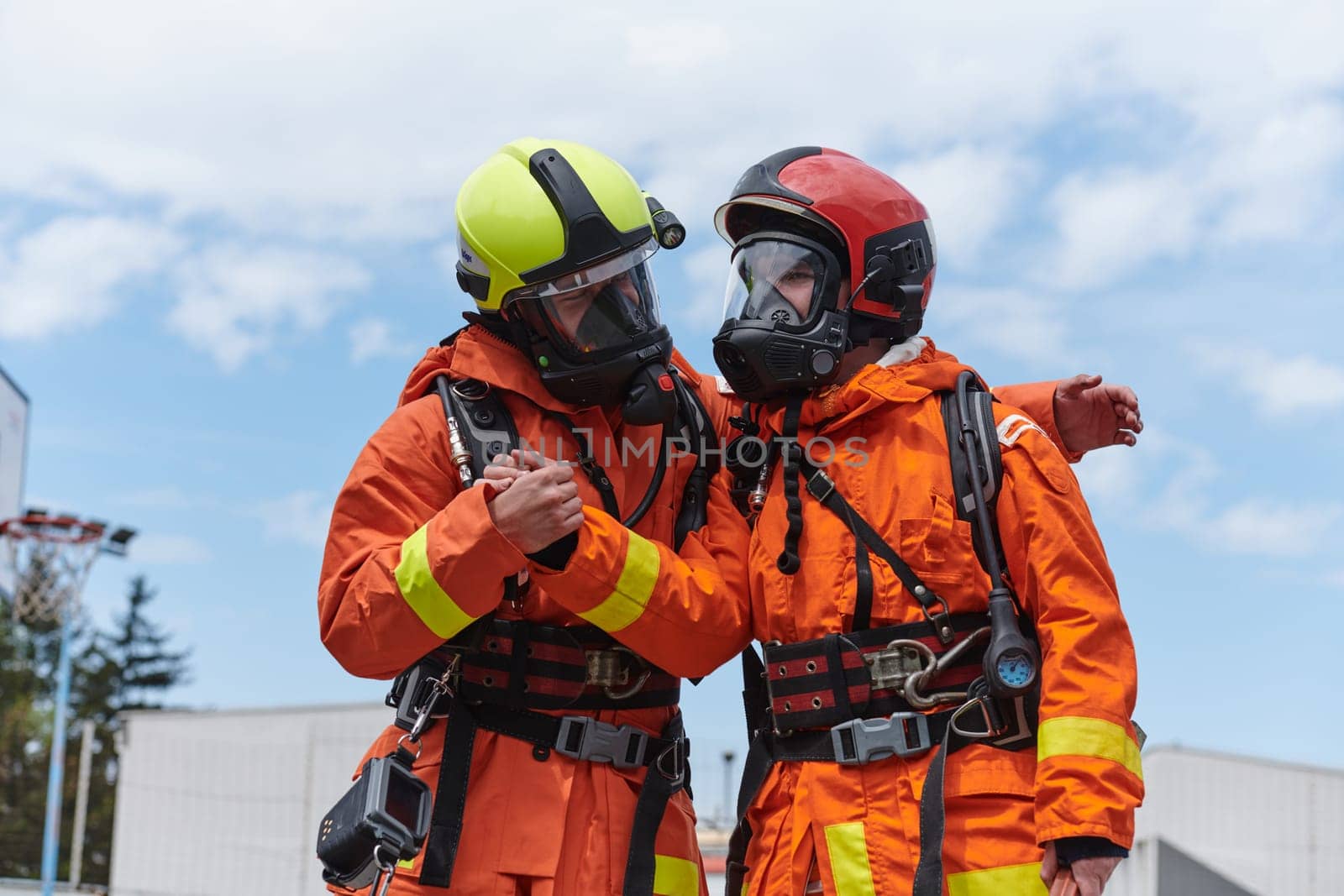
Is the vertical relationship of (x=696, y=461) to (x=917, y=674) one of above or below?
above

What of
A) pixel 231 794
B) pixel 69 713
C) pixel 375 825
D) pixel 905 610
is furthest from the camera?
pixel 69 713

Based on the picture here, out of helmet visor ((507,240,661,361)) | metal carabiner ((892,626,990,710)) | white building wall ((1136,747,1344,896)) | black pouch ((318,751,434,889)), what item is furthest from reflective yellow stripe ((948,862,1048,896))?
white building wall ((1136,747,1344,896))

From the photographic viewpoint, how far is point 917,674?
351cm

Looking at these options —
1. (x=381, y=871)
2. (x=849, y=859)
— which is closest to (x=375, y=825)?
(x=381, y=871)

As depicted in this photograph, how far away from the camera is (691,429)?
4.17 m

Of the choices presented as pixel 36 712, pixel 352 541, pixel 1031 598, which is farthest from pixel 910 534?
pixel 36 712

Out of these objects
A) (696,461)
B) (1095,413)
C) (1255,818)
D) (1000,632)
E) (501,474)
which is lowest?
(1255,818)

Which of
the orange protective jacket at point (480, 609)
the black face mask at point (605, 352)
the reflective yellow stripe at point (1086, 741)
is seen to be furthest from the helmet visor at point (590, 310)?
the reflective yellow stripe at point (1086, 741)

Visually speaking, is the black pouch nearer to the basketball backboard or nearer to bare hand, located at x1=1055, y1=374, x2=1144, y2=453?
bare hand, located at x1=1055, y1=374, x2=1144, y2=453

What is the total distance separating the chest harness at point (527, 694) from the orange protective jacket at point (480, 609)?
40 millimetres

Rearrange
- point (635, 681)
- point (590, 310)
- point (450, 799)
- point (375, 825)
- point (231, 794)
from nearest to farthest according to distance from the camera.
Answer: point (375, 825) < point (450, 799) < point (635, 681) < point (590, 310) < point (231, 794)

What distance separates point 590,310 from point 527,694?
106 cm

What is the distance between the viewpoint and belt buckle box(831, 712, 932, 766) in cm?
347

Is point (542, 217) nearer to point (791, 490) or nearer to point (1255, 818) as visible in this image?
point (791, 490)
